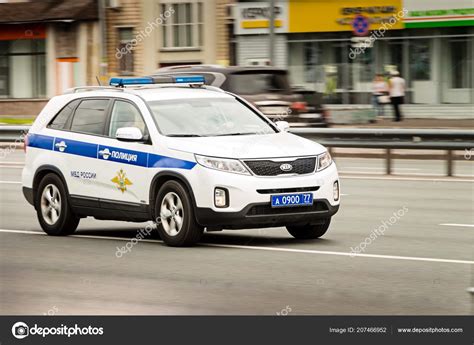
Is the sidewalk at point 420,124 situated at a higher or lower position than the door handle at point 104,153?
lower

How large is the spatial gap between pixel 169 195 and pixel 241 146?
0.78 metres

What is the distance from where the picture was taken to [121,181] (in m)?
12.0

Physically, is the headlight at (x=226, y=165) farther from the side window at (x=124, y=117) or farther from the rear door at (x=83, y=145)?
the rear door at (x=83, y=145)

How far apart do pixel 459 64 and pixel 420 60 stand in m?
1.37

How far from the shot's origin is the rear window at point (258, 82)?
75.1ft

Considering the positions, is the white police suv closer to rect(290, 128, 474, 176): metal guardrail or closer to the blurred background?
rect(290, 128, 474, 176): metal guardrail

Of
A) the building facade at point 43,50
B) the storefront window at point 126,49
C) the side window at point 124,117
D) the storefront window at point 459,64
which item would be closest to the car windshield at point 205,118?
the side window at point 124,117

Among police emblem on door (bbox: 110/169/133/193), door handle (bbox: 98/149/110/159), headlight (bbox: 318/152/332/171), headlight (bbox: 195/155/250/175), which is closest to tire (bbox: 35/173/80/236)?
door handle (bbox: 98/149/110/159)

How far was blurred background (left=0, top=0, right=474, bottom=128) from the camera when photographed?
40.0 metres

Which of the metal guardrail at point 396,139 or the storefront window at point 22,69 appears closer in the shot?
the metal guardrail at point 396,139

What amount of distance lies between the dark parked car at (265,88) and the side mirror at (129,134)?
10465mm

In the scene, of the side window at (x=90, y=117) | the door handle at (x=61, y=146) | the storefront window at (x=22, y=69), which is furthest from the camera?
the storefront window at (x=22, y=69)

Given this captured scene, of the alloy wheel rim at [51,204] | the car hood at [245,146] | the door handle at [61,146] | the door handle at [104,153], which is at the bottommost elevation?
the alloy wheel rim at [51,204]

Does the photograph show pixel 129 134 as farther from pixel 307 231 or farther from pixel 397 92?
pixel 397 92
